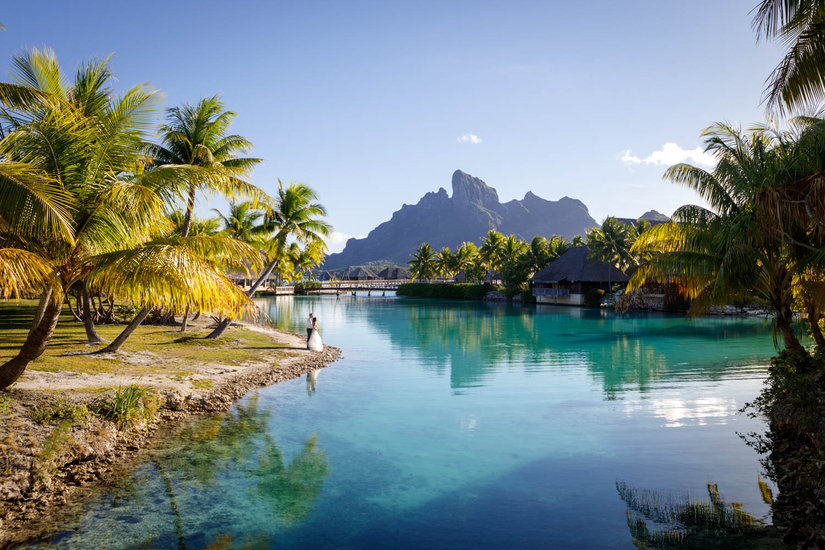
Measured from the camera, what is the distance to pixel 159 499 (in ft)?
23.1

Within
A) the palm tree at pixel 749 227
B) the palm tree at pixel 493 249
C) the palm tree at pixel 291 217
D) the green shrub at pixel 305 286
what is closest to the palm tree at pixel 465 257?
the palm tree at pixel 493 249

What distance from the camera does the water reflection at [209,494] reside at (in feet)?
20.2

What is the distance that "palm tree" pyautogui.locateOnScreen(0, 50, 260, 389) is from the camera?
7.46m

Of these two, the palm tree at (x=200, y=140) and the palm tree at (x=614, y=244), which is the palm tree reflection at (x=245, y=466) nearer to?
the palm tree at (x=200, y=140)

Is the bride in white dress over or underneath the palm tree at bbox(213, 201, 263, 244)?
underneath

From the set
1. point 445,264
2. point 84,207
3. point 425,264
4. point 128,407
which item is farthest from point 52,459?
point 425,264

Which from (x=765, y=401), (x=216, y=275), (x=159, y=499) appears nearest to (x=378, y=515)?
(x=159, y=499)

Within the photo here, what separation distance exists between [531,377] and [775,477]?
9133mm

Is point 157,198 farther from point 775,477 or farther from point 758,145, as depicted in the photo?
point 758,145

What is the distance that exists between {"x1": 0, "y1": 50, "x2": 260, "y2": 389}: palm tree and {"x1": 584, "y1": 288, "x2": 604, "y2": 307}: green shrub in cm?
4563

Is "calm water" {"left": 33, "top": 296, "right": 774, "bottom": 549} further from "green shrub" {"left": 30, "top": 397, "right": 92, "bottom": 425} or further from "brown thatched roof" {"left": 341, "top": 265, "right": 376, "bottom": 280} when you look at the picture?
"brown thatched roof" {"left": 341, "top": 265, "right": 376, "bottom": 280}

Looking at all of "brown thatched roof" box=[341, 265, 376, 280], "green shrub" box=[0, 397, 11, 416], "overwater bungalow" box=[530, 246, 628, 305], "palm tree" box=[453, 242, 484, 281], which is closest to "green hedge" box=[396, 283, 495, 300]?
"palm tree" box=[453, 242, 484, 281]

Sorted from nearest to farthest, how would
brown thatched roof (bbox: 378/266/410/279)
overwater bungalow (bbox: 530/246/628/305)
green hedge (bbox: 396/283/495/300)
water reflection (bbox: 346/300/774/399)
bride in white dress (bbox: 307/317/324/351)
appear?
water reflection (bbox: 346/300/774/399) < bride in white dress (bbox: 307/317/324/351) < overwater bungalow (bbox: 530/246/628/305) < green hedge (bbox: 396/283/495/300) < brown thatched roof (bbox: 378/266/410/279)

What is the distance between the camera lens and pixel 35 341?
8.63m
